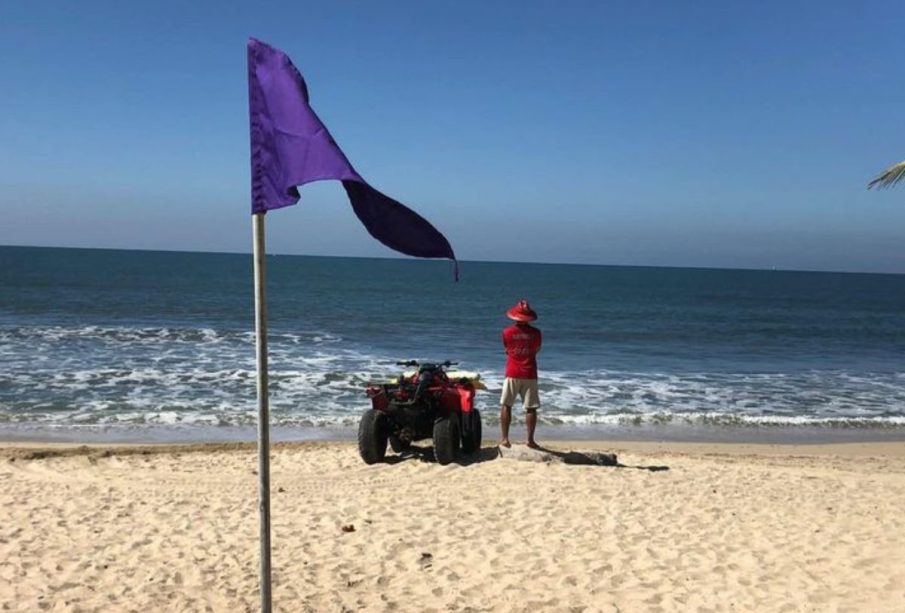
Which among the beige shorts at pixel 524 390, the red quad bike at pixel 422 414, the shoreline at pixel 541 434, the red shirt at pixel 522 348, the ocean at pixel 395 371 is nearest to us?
the red quad bike at pixel 422 414

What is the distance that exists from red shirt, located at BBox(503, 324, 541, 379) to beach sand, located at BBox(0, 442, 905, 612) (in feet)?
3.40

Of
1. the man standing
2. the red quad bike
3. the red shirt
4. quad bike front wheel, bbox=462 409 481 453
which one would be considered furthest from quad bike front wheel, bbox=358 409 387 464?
the red shirt

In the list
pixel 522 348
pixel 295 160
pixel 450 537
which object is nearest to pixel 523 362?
pixel 522 348

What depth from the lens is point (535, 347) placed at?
336 inches

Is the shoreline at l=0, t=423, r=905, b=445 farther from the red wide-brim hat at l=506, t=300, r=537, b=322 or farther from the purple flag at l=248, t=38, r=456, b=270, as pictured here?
the purple flag at l=248, t=38, r=456, b=270

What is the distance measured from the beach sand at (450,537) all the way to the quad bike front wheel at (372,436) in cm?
19

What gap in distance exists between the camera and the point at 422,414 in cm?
848

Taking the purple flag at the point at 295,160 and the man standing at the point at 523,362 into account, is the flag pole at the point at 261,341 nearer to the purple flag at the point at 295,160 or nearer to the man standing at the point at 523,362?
the purple flag at the point at 295,160

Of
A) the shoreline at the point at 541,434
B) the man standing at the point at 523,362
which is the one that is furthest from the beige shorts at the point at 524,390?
the shoreline at the point at 541,434

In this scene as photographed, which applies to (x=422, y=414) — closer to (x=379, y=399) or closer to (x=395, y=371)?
(x=379, y=399)

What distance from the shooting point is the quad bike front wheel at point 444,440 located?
8.23 m

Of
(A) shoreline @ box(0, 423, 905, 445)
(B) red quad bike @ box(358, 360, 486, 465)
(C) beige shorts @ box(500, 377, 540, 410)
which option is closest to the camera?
(B) red quad bike @ box(358, 360, 486, 465)

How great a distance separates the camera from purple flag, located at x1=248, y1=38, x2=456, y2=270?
2676 millimetres

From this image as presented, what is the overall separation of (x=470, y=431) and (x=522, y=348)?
3.68 ft
